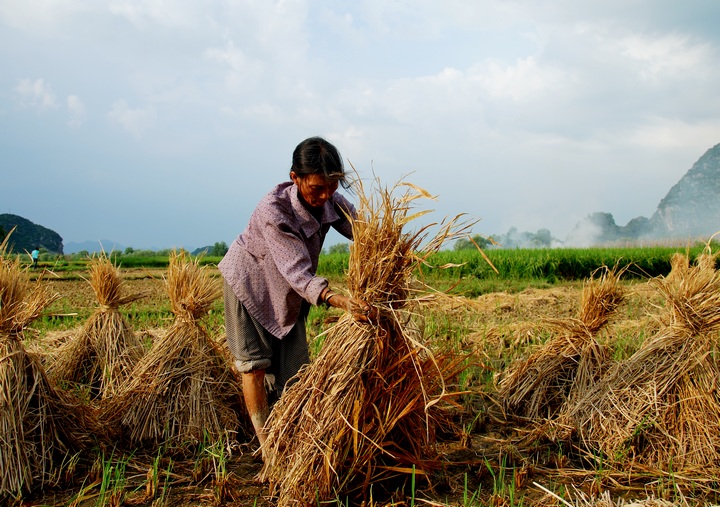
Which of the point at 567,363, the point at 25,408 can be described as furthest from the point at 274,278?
the point at 567,363

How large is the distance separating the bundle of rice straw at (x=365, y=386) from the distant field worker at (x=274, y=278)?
0.51 metres

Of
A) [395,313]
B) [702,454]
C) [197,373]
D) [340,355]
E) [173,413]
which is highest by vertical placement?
[395,313]

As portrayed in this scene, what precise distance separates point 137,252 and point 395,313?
27447 millimetres

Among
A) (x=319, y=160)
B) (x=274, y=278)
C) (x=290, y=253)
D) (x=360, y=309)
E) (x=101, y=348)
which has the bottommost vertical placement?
(x=101, y=348)

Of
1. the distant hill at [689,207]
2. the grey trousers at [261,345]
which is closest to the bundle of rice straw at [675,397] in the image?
the grey trousers at [261,345]

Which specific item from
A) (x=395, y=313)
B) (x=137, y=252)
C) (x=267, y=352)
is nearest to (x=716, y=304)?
(x=395, y=313)

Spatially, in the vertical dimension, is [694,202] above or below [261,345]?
above

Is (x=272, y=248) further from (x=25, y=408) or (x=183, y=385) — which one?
(x=25, y=408)

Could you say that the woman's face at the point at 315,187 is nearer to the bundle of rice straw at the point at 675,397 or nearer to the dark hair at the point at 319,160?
the dark hair at the point at 319,160

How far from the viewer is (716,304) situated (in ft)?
10.6

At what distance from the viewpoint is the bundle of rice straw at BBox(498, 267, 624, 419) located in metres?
3.85

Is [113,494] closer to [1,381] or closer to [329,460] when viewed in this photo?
[1,381]

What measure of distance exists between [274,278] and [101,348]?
1908 mm

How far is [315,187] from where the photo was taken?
2.94 metres
